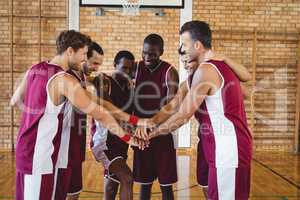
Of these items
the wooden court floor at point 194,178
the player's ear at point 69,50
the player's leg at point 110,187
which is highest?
the player's ear at point 69,50

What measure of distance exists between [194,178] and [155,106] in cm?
269

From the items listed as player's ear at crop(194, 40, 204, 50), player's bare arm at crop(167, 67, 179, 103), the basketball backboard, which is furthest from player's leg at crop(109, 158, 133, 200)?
the basketball backboard

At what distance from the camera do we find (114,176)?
360cm

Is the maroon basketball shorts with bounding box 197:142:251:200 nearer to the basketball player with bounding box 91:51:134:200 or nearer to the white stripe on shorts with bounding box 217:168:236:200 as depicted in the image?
the white stripe on shorts with bounding box 217:168:236:200

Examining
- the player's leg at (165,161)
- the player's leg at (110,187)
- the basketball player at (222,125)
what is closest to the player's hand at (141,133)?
the player's leg at (165,161)

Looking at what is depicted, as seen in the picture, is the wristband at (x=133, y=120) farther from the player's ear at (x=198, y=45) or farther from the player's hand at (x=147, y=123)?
the player's ear at (x=198, y=45)

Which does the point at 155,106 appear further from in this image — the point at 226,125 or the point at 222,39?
the point at 222,39

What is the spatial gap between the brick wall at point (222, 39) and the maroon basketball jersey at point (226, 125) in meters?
6.22

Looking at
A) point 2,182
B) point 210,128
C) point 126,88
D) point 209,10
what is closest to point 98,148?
point 126,88

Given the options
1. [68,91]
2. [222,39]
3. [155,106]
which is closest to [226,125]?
[68,91]

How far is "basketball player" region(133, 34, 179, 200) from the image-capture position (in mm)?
3744

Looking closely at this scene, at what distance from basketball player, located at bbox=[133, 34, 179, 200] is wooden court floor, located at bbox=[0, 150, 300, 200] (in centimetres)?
117

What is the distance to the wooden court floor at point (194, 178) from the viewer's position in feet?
16.5

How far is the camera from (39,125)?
2525 millimetres
